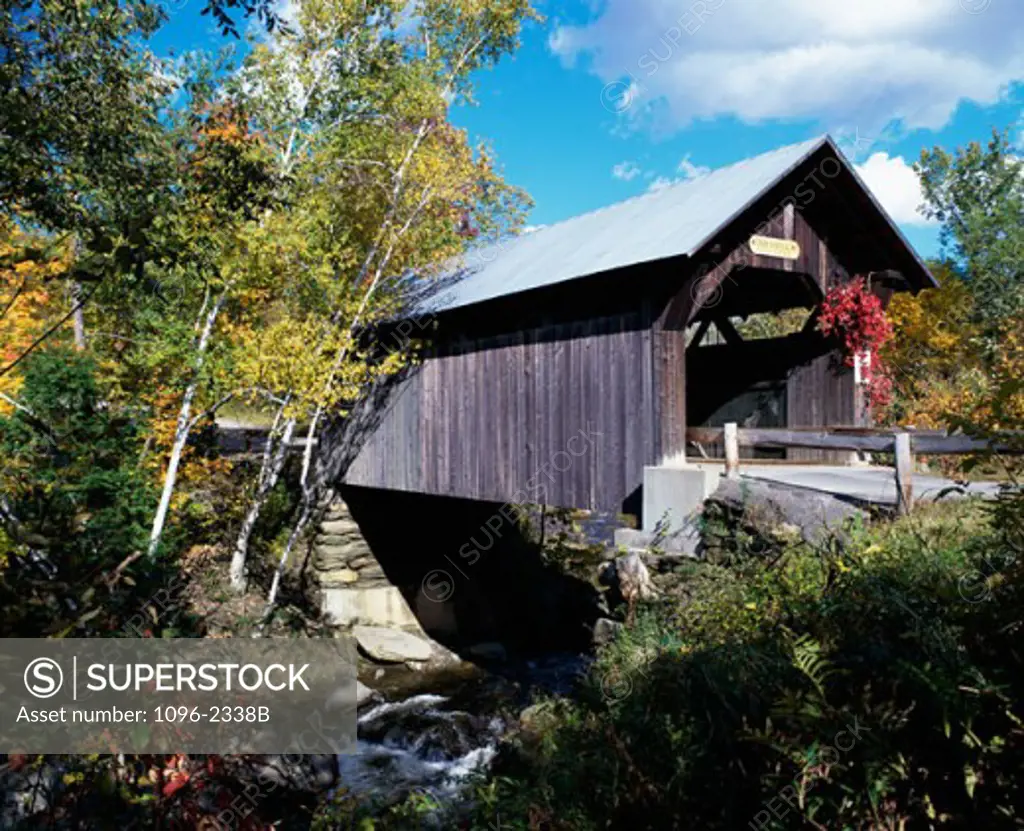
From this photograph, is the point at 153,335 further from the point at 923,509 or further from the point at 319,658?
the point at 923,509

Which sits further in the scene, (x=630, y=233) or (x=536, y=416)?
(x=536, y=416)

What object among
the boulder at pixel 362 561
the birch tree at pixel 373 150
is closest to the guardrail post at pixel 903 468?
the birch tree at pixel 373 150

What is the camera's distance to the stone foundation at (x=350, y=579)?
15016 mm

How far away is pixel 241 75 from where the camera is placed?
1129 cm

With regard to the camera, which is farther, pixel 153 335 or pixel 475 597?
pixel 475 597

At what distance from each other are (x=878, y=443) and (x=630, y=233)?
3.88m

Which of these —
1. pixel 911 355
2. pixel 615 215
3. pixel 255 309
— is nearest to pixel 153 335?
pixel 255 309

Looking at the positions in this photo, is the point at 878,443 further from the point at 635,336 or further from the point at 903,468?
the point at 635,336

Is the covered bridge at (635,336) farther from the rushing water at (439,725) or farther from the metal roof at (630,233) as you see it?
the rushing water at (439,725)

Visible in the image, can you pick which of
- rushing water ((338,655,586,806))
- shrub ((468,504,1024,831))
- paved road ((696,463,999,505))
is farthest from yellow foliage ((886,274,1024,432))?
shrub ((468,504,1024,831))

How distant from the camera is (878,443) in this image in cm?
638

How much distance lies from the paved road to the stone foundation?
8618mm

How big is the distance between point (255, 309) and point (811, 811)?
1118 cm

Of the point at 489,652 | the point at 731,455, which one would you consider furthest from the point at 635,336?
the point at 489,652
